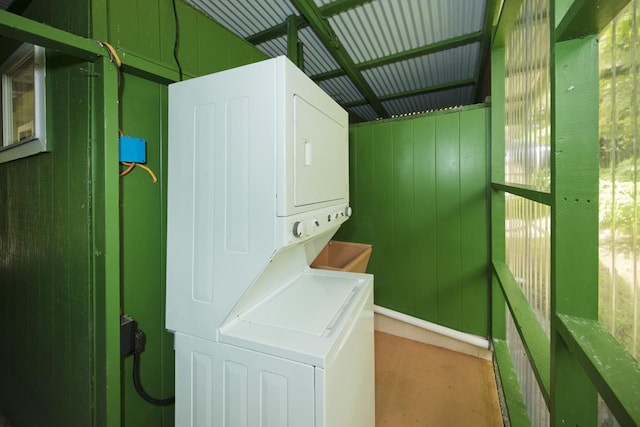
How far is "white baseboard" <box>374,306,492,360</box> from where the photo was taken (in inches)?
91.5

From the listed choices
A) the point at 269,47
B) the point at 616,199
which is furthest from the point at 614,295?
the point at 269,47

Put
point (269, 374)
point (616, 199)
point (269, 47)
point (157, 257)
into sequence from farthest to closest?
point (269, 47) < point (157, 257) < point (269, 374) < point (616, 199)

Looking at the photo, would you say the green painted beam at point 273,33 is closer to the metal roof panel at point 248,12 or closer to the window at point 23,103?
the metal roof panel at point 248,12

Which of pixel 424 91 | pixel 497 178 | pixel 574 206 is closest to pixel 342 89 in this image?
pixel 424 91

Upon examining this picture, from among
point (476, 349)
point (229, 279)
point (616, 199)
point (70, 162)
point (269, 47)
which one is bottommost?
point (476, 349)

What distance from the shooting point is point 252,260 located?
105 cm

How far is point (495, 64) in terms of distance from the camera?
1959mm

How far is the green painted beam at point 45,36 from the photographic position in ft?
2.77

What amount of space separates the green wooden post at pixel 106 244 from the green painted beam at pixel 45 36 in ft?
0.16

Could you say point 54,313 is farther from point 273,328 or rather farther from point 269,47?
point 269,47

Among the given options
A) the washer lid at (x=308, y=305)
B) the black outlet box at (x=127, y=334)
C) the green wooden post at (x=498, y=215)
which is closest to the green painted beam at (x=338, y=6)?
the green wooden post at (x=498, y=215)

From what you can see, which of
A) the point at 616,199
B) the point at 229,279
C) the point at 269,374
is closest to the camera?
the point at 616,199

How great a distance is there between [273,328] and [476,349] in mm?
2018

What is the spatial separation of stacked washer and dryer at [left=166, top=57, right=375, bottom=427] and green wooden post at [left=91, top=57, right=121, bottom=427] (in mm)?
191
